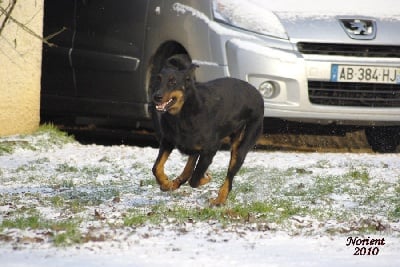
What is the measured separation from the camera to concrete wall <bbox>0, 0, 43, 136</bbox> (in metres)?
12.8

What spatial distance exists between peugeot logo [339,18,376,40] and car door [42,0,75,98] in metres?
2.93

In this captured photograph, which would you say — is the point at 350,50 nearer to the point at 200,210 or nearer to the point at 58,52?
the point at 58,52

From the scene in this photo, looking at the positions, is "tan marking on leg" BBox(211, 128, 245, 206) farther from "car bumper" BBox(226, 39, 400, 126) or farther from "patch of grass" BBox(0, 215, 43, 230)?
"car bumper" BBox(226, 39, 400, 126)

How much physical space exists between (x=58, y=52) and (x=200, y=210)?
5.49 m

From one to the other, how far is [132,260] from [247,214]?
5.19 feet

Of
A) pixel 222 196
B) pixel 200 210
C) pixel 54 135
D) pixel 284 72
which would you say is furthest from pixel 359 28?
pixel 200 210

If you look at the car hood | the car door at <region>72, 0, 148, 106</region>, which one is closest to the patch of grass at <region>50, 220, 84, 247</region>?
the car hood

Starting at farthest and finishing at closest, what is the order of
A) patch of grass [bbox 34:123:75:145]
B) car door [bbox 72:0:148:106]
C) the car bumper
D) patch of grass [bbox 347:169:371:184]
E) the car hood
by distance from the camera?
patch of grass [bbox 34:123:75:145] → car door [bbox 72:0:148:106] → the car hood → the car bumper → patch of grass [bbox 347:169:371:184]

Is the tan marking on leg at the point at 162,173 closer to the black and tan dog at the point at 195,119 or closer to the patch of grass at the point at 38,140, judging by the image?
the black and tan dog at the point at 195,119

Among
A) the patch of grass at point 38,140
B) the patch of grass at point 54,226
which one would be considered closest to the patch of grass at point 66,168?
the patch of grass at point 38,140

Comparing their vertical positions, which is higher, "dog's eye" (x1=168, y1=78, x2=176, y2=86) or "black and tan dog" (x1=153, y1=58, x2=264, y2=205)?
"dog's eye" (x1=168, y1=78, x2=176, y2=86)

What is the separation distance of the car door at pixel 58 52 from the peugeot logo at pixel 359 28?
2.93m

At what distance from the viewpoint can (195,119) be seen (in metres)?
8.53

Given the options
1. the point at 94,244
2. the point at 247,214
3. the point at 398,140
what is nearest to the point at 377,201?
the point at 247,214
